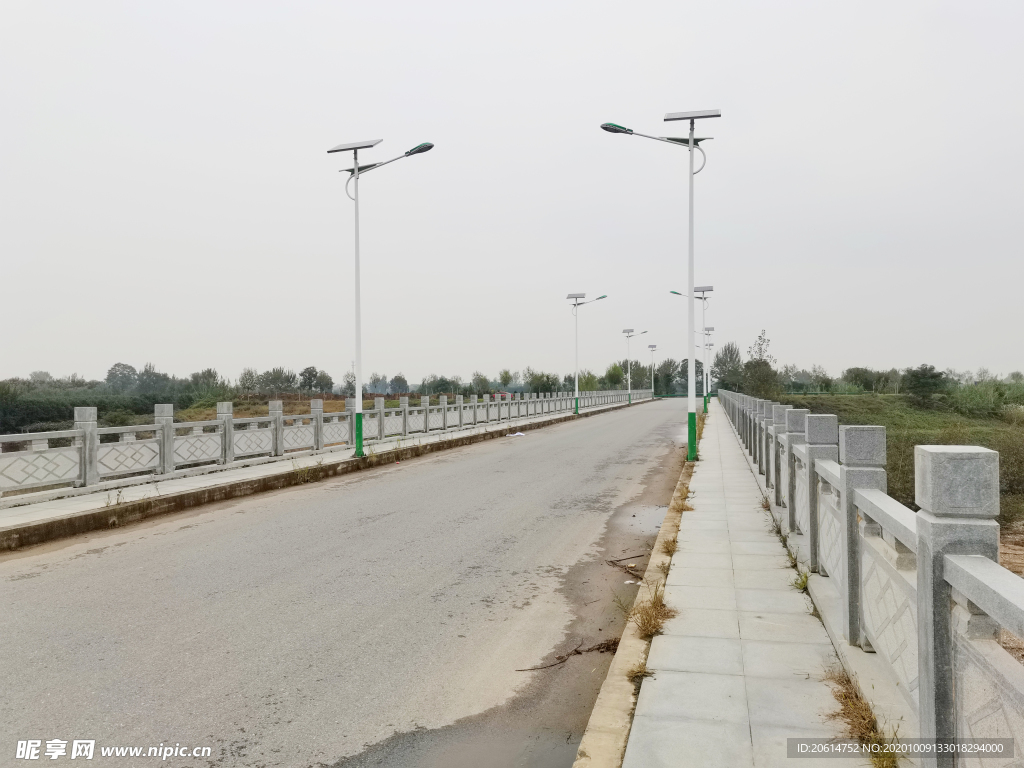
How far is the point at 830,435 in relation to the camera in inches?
197

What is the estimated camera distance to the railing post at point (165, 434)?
12.1 meters

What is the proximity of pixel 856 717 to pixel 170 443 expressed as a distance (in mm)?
11885

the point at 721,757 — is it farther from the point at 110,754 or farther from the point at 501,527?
the point at 501,527

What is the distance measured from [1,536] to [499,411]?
82.7 ft

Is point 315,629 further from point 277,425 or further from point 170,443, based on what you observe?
point 277,425

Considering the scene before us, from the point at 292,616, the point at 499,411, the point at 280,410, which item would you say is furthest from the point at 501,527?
the point at 499,411

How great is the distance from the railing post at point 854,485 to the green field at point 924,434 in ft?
2.09

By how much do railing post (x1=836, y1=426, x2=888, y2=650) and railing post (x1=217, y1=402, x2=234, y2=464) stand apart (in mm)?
12393

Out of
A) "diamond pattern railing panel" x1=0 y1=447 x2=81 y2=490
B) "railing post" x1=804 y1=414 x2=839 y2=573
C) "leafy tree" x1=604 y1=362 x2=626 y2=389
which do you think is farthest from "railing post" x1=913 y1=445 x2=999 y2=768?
"leafy tree" x1=604 y1=362 x2=626 y2=389

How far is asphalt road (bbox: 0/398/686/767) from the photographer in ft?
11.4

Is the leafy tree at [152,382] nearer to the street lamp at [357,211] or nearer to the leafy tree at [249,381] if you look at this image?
the leafy tree at [249,381]

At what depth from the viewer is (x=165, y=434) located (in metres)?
12.1

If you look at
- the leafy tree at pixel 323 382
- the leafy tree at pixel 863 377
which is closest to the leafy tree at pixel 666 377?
the leafy tree at pixel 863 377

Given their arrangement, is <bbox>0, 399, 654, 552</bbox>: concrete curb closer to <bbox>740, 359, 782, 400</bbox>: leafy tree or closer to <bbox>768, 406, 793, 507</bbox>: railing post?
<bbox>768, 406, 793, 507</bbox>: railing post
